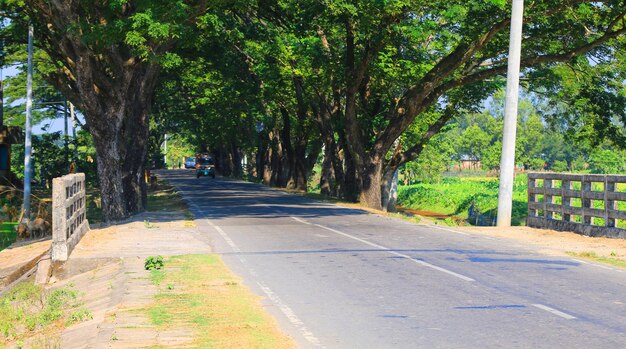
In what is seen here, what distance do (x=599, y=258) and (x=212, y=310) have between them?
901cm

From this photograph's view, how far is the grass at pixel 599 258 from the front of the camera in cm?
1568

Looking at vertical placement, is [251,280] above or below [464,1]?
below

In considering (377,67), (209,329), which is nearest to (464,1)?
(377,67)

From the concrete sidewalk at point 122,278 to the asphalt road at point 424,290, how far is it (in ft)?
3.94

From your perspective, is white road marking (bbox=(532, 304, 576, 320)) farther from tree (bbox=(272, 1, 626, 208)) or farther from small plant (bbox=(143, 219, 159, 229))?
tree (bbox=(272, 1, 626, 208))

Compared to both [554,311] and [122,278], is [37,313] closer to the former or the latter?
[122,278]

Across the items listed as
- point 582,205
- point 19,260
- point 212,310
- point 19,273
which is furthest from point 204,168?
point 212,310

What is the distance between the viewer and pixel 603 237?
20.4 m

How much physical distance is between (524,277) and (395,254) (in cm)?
361

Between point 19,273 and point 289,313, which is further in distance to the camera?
point 19,273

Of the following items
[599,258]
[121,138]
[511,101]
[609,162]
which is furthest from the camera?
[609,162]

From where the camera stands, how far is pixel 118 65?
27438 millimetres

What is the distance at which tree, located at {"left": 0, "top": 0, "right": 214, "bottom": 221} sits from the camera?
23734mm

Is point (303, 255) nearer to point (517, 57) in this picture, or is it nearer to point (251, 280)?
point (251, 280)
